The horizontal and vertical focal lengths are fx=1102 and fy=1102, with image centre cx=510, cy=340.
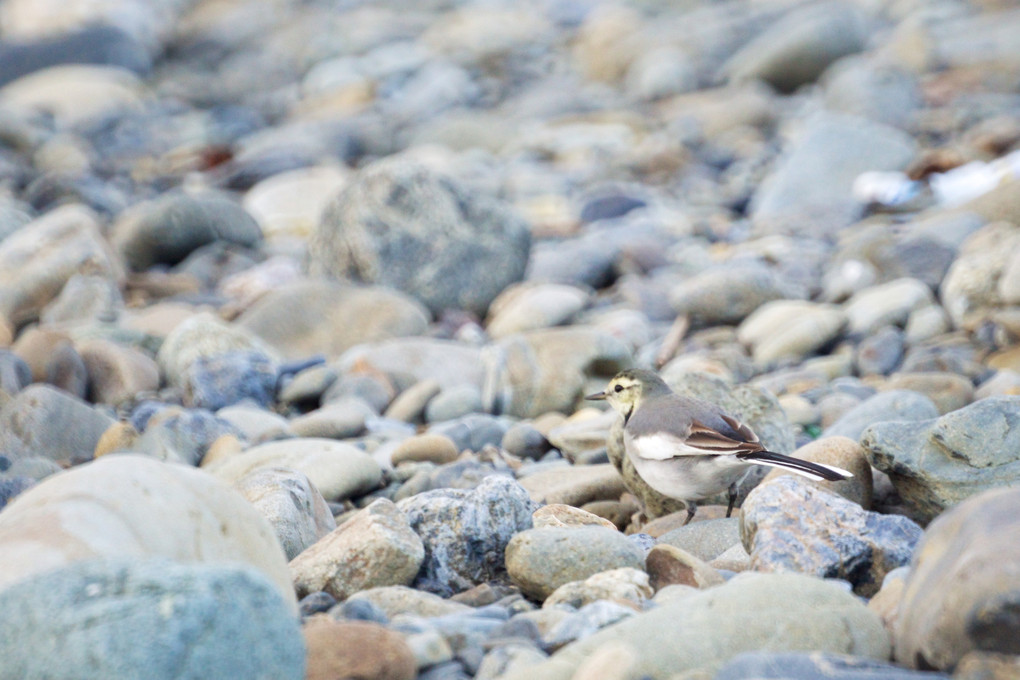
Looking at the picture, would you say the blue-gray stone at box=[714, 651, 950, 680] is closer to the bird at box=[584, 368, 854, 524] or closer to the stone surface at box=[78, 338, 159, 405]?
the bird at box=[584, 368, 854, 524]

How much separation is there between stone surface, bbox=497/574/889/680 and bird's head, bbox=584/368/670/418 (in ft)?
6.72

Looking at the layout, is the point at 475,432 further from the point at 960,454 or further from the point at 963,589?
the point at 963,589

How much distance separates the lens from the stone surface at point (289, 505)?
4.31 metres

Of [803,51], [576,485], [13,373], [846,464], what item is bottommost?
[803,51]

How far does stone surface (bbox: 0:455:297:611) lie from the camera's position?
2814 millimetres

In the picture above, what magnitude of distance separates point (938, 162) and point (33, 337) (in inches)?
416

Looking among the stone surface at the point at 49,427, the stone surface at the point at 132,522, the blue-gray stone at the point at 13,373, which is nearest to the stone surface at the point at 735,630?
the stone surface at the point at 132,522

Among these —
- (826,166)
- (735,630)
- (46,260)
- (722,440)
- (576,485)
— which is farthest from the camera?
(826,166)

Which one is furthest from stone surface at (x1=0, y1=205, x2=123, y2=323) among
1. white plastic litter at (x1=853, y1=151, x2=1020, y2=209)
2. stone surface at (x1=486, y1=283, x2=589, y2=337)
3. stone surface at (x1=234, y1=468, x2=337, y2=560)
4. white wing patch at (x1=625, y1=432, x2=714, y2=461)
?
white plastic litter at (x1=853, y1=151, x2=1020, y2=209)

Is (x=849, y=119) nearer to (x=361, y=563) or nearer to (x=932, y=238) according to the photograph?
(x=932, y=238)

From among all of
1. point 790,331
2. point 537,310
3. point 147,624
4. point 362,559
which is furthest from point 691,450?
point 537,310

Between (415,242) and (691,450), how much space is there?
7166 millimetres

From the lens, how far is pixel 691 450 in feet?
14.5

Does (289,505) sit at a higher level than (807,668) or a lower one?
lower
